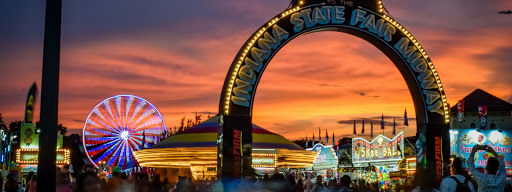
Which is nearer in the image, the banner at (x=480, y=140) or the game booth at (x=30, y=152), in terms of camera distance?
the game booth at (x=30, y=152)

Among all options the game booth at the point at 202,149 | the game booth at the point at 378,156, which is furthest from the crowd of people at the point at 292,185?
the game booth at the point at 378,156

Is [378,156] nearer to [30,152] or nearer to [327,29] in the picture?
[30,152]

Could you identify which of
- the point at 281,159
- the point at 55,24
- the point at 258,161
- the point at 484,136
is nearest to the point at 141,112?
the point at 281,159

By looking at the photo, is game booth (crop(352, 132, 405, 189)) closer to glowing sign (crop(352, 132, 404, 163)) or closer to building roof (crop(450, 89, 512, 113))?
glowing sign (crop(352, 132, 404, 163))

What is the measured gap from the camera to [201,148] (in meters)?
35.4

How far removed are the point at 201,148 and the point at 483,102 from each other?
57.4 m

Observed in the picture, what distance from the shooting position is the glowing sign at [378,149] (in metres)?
57.2

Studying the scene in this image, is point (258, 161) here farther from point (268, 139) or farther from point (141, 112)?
point (141, 112)

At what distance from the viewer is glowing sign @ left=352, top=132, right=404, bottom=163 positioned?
57250 millimetres

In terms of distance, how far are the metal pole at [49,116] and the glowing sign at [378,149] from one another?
1868 inches

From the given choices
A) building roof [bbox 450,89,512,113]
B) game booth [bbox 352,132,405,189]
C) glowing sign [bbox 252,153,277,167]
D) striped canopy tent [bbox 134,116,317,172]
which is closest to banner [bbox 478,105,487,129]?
building roof [bbox 450,89,512,113]

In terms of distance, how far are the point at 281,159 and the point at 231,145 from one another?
19223mm

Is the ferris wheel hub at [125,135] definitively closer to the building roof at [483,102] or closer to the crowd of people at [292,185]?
the crowd of people at [292,185]

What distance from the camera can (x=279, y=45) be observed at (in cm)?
2322
